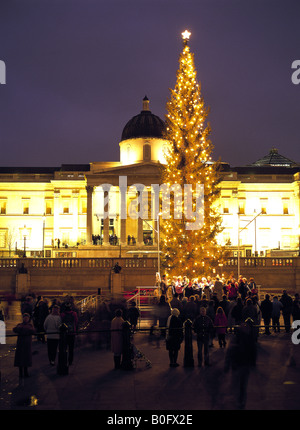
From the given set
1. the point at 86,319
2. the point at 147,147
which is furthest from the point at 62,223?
the point at 86,319

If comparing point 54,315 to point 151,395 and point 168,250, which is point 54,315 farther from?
point 168,250

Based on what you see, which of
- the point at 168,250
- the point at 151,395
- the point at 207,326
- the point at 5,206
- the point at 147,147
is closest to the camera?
the point at 151,395

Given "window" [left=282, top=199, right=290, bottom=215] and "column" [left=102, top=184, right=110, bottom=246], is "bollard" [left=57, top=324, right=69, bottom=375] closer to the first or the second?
"column" [left=102, top=184, right=110, bottom=246]

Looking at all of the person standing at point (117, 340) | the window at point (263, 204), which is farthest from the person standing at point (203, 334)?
the window at point (263, 204)

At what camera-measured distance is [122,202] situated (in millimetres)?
79625

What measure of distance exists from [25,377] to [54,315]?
2.61 meters

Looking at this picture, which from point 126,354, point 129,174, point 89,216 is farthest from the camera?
point 89,216

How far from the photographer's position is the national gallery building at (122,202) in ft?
261

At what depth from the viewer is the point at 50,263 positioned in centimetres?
4750

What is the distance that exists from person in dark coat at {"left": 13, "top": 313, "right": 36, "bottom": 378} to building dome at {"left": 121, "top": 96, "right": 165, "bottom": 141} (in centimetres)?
7000

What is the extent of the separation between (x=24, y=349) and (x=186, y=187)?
68.3ft

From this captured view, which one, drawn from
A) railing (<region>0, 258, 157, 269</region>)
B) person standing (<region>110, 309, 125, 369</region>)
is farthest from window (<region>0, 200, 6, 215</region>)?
person standing (<region>110, 309, 125, 369</region>)

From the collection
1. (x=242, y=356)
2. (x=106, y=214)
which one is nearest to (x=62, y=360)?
(x=242, y=356)

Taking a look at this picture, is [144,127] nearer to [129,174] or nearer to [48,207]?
[129,174]
